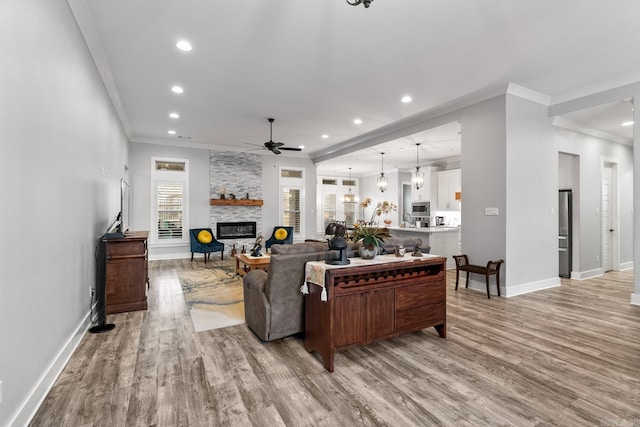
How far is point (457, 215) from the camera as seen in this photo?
9.80 metres

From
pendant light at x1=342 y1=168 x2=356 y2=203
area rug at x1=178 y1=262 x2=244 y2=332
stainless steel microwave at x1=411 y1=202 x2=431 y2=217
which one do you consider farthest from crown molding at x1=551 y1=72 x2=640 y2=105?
pendant light at x1=342 y1=168 x2=356 y2=203

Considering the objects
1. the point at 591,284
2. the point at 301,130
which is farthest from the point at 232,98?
the point at 591,284

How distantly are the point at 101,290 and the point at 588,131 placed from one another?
26.6 feet

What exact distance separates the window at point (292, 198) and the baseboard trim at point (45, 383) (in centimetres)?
695

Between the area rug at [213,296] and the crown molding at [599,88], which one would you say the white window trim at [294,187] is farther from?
the crown molding at [599,88]

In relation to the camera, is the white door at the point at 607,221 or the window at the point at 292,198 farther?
the window at the point at 292,198

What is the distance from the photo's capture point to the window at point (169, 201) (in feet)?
25.8

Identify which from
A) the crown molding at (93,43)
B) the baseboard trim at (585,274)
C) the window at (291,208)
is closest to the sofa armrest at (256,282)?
the crown molding at (93,43)

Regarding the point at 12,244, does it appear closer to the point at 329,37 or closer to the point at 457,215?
Result: the point at 329,37

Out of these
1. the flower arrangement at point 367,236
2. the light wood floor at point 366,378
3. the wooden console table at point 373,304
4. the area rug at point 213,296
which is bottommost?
the light wood floor at point 366,378

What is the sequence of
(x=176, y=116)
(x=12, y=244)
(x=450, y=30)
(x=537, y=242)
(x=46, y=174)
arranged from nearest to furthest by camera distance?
(x=12, y=244) < (x=46, y=174) < (x=450, y=30) < (x=537, y=242) < (x=176, y=116)

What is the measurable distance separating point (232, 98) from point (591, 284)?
678 centimetres

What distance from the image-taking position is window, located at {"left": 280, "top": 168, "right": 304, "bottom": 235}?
31.7 feet

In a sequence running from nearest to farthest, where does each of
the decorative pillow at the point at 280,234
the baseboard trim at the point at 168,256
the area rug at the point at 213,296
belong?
1. the area rug at the point at 213,296
2. the baseboard trim at the point at 168,256
3. the decorative pillow at the point at 280,234
